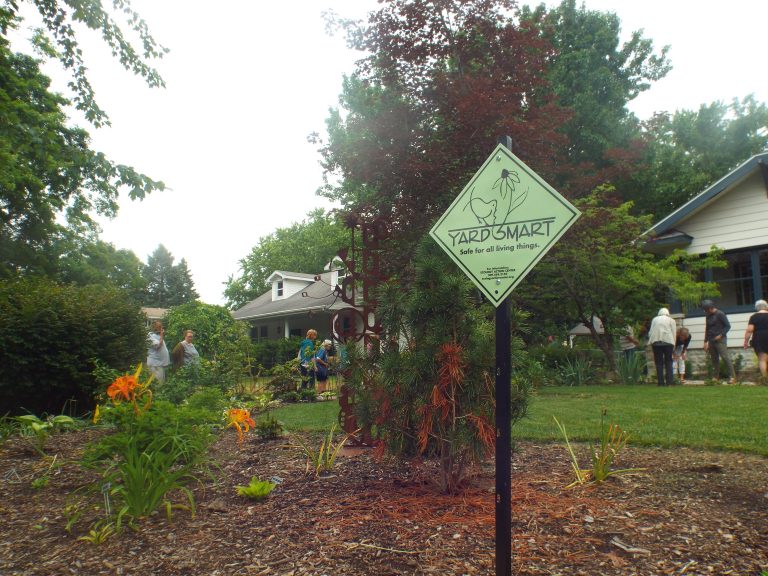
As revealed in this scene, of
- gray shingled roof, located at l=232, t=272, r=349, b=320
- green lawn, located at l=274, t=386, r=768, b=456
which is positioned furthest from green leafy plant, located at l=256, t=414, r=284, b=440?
gray shingled roof, located at l=232, t=272, r=349, b=320

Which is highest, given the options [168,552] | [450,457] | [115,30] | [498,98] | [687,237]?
[115,30]

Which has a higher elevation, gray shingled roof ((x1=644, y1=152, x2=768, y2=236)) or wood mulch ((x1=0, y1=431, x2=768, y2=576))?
gray shingled roof ((x1=644, y1=152, x2=768, y2=236))

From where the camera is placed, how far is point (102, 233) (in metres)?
34.3

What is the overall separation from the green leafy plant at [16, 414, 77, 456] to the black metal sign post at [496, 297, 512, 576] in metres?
4.35

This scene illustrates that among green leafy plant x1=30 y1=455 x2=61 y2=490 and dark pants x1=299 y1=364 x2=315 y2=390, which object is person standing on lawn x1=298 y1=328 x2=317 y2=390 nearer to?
dark pants x1=299 y1=364 x2=315 y2=390

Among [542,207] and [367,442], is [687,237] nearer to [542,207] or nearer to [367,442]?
[367,442]

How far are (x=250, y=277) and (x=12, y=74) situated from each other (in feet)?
136

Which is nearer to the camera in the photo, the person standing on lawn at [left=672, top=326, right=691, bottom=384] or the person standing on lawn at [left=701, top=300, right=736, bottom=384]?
the person standing on lawn at [left=701, top=300, right=736, bottom=384]

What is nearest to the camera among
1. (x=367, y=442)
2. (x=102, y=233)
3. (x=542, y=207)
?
(x=542, y=207)

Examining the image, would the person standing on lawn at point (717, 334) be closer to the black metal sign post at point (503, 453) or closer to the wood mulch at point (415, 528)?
the wood mulch at point (415, 528)

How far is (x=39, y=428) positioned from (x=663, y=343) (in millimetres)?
11031

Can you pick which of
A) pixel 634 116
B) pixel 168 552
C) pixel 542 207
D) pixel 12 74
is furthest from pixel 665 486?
pixel 634 116

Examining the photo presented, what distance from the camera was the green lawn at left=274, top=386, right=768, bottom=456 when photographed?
5.30m

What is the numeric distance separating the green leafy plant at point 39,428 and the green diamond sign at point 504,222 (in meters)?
4.40
